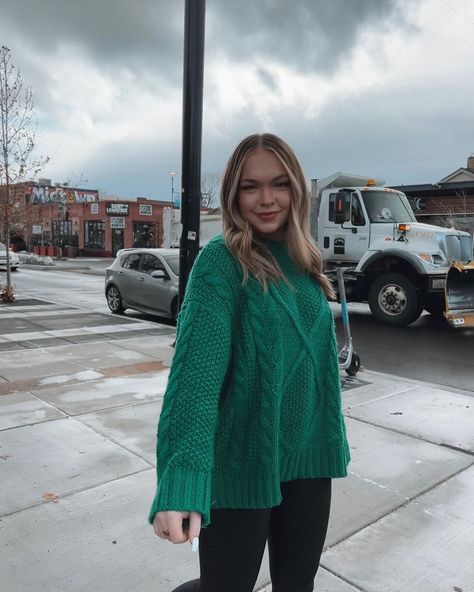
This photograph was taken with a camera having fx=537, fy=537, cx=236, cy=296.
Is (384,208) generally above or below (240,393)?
above

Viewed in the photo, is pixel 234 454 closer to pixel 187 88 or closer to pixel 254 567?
pixel 254 567

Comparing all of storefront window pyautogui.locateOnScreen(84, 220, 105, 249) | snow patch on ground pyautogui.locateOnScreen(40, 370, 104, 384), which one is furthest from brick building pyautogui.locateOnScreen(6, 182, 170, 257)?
snow patch on ground pyautogui.locateOnScreen(40, 370, 104, 384)

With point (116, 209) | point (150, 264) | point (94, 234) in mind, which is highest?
point (116, 209)

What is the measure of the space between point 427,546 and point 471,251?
30.7 ft

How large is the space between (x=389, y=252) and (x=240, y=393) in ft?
30.6

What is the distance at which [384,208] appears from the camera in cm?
1108

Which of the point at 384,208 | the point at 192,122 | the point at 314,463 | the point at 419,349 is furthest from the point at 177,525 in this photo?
the point at 384,208

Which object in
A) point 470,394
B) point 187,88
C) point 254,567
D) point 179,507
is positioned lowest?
point 470,394

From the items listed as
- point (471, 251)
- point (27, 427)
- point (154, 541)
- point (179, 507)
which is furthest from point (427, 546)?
point (471, 251)

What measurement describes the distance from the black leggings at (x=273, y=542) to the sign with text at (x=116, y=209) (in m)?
47.7

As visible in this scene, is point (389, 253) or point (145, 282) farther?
point (145, 282)

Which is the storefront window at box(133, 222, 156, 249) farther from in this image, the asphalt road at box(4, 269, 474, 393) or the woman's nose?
the woman's nose

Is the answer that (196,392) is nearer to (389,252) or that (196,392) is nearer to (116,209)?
(389,252)

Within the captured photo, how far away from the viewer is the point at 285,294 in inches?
Result: 61.8
